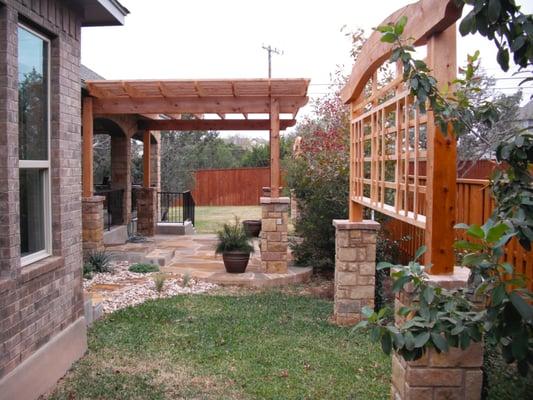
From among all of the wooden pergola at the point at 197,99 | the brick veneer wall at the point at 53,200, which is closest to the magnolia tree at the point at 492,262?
the brick veneer wall at the point at 53,200

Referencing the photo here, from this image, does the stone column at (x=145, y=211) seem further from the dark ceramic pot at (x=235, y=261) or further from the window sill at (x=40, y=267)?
the window sill at (x=40, y=267)

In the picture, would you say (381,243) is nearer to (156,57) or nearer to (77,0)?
(77,0)

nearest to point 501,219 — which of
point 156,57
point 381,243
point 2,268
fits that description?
point 2,268

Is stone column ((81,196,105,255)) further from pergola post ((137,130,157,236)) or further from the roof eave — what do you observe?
the roof eave

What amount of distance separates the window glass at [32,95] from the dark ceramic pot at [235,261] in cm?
472

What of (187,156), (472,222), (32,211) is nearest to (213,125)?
(472,222)

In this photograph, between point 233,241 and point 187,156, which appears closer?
point 233,241

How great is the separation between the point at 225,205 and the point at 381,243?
20190 mm

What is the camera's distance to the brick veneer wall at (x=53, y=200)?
11.0 ft

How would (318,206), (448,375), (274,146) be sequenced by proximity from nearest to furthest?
(448,375) → (318,206) → (274,146)

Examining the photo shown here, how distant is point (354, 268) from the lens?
6.06 m

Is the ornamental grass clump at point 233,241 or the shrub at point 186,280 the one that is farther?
the ornamental grass clump at point 233,241

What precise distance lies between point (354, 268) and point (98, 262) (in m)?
4.46

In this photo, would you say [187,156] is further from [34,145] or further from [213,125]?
[34,145]
